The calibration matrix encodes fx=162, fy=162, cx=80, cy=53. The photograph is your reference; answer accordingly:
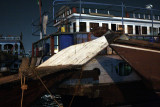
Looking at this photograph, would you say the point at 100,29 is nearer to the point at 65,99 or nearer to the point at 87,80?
→ the point at 87,80

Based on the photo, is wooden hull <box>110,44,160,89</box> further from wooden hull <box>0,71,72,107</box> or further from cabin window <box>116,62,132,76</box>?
wooden hull <box>0,71,72,107</box>

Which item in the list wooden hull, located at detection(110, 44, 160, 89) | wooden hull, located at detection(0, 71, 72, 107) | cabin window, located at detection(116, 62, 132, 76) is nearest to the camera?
wooden hull, located at detection(0, 71, 72, 107)

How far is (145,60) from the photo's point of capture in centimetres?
730

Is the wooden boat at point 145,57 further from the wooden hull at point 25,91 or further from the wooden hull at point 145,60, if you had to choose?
the wooden hull at point 25,91

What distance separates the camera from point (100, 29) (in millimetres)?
11336

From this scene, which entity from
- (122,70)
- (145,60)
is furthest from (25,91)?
(122,70)

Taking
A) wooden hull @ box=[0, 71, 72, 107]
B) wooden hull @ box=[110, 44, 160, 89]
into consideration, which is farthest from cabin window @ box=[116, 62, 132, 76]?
wooden hull @ box=[0, 71, 72, 107]

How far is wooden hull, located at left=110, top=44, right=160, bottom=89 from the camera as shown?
7174 millimetres

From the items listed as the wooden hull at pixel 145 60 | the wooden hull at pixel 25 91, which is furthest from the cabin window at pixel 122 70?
the wooden hull at pixel 25 91

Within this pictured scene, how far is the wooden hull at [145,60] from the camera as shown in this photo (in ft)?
23.5

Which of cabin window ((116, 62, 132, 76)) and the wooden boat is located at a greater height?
the wooden boat

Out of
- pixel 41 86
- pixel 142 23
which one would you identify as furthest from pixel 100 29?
pixel 142 23

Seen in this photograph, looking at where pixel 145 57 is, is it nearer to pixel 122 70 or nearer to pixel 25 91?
pixel 122 70

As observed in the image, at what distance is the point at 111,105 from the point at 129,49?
327 centimetres
